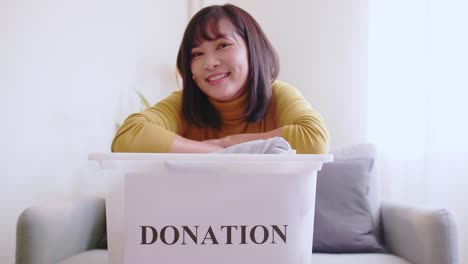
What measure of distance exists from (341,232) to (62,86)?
93cm

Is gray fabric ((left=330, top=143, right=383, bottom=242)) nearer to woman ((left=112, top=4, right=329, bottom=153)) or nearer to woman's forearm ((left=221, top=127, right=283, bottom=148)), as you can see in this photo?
woman ((left=112, top=4, right=329, bottom=153))

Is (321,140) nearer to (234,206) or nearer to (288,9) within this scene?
(234,206)

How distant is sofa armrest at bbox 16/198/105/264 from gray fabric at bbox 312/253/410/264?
1.96 feet

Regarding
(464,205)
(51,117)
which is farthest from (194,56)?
(464,205)

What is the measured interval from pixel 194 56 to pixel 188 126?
17 centimetres

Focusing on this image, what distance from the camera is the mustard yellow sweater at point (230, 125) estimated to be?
3.04 feet

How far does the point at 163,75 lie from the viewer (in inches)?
80.5

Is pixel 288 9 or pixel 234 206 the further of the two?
pixel 288 9

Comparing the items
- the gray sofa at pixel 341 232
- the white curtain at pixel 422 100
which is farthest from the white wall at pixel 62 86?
the white curtain at pixel 422 100

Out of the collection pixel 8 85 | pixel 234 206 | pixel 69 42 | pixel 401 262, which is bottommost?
pixel 401 262

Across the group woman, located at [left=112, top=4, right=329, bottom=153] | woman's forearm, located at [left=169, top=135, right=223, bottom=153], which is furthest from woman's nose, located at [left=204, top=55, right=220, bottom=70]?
woman's forearm, located at [left=169, top=135, right=223, bottom=153]

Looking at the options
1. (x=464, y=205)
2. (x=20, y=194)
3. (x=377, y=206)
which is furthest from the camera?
(x=464, y=205)

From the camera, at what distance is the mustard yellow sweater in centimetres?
93

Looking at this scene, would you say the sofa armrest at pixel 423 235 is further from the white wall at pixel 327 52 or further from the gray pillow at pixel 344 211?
the white wall at pixel 327 52
